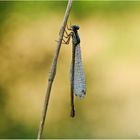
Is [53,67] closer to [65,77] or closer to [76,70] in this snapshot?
[76,70]

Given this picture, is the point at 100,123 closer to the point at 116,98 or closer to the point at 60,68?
the point at 116,98

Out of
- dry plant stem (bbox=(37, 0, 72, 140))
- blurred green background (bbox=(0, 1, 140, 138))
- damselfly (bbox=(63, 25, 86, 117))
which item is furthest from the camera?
blurred green background (bbox=(0, 1, 140, 138))

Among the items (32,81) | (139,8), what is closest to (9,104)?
(32,81)

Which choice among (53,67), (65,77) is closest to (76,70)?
(53,67)

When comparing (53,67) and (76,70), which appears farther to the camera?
(76,70)

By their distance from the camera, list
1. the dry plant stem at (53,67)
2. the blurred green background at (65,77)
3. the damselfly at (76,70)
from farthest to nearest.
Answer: the blurred green background at (65,77)
the damselfly at (76,70)
the dry plant stem at (53,67)

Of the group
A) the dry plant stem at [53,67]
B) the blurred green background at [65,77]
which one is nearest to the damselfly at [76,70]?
the dry plant stem at [53,67]

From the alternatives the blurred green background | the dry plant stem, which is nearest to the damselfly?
the dry plant stem

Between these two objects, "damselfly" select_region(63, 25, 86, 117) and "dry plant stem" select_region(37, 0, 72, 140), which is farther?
"damselfly" select_region(63, 25, 86, 117)

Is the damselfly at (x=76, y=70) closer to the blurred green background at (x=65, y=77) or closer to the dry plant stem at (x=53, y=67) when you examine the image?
the dry plant stem at (x=53, y=67)

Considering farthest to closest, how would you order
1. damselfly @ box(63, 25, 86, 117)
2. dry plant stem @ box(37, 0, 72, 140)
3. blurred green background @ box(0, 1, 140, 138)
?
blurred green background @ box(0, 1, 140, 138) → damselfly @ box(63, 25, 86, 117) → dry plant stem @ box(37, 0, 72, 140)

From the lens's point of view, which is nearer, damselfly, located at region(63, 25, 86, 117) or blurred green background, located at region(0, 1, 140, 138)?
damselfly, located at region(63, 25, 86, 117)

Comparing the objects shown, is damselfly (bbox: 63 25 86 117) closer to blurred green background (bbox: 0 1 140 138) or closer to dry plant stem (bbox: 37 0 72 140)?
dry plant stem (bbox: 37 0 72 140)
